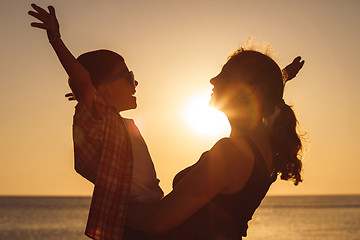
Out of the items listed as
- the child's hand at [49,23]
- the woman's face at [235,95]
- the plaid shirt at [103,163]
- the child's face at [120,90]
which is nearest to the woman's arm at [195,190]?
the plaid shirt at [103,163]

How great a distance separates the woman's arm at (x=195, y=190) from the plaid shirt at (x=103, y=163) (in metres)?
0.18

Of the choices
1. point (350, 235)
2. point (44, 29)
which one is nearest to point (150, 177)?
point (44, 29)

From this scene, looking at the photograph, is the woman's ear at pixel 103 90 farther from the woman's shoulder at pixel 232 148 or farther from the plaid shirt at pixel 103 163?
the woman's shoulder at pixel 232 148

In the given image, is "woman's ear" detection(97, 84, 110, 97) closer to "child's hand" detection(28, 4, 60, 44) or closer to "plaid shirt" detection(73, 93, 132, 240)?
"plaid shirt" detection(73, 93, 132, 240)

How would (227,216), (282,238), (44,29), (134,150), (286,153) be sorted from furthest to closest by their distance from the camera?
(282,238) < (286,153) < (134,150) < (227,216) < (44,29)

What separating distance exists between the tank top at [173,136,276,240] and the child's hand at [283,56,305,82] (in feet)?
3.42

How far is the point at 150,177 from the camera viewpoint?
2.91m

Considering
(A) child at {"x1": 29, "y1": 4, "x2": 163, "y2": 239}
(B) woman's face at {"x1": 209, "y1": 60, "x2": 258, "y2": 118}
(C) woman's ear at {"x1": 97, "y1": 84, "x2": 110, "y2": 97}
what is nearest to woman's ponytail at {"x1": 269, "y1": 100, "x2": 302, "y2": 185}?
(B) woman's face at {"x1": 209, "y1": 60, "x2": 258, "y2": 118}

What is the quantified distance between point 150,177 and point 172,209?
47 cm

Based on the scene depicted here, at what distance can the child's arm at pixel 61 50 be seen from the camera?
2.39m

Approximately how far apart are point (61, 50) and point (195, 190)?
878 mm

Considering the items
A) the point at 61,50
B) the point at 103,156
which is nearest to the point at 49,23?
the point at 61,50

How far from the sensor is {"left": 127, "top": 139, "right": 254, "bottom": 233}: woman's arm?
8.12 ft

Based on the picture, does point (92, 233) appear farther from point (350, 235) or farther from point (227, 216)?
point (350, 235)
